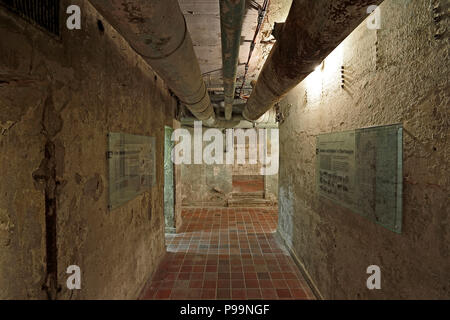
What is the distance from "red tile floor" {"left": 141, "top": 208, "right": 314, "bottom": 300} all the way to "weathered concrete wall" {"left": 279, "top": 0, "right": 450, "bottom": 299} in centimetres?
74

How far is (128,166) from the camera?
245cm

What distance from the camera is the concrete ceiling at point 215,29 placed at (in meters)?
2.49

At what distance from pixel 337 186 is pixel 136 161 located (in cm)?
241

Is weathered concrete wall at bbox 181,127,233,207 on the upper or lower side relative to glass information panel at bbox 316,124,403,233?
lower

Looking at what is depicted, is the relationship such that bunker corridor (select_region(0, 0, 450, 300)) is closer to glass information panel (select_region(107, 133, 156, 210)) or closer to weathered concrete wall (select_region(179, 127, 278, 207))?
glass information panel (select_region(107, 133, 156, 210))

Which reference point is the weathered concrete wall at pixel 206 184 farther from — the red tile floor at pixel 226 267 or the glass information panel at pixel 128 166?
the glass information panel at pixel 128 166

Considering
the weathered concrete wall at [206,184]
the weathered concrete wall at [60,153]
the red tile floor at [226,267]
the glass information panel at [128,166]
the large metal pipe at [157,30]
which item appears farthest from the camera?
the weathered concrete wall at [206,184]

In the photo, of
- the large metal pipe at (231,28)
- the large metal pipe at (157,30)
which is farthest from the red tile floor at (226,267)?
the large metal pipe at (231,28)

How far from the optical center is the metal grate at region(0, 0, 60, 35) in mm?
1152

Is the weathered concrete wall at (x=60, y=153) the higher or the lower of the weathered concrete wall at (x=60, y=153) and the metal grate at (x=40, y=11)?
the lower

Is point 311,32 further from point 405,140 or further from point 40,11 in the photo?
point 40,11

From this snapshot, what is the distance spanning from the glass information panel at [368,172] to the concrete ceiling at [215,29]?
166 cm

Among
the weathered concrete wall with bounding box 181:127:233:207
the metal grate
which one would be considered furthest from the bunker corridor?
the weathered concrete wall with bounding box 181:127:233:207

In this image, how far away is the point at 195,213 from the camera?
23.4 ft
